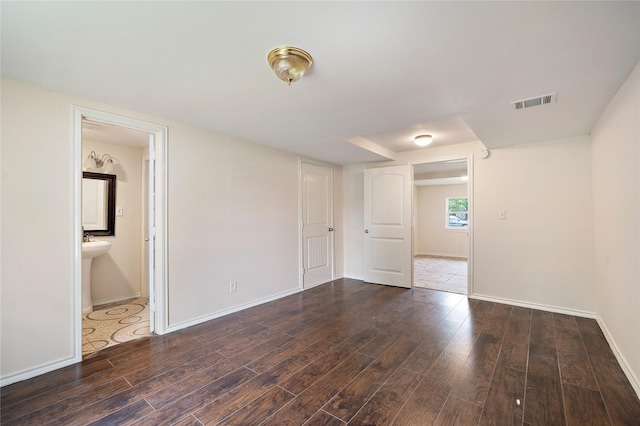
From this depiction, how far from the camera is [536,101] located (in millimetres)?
2297

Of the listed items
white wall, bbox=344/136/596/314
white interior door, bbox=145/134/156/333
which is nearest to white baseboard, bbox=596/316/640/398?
white wall, bbox=344/136/596/314

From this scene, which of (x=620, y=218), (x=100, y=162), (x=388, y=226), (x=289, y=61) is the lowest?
(x=388, y=226)

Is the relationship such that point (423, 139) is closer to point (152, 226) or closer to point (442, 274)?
point (442, 274)

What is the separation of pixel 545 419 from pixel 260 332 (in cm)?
227

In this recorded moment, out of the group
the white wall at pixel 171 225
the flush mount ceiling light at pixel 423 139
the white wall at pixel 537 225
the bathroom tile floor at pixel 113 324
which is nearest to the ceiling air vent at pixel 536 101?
the flush mount ceiling light at pixel 423 139

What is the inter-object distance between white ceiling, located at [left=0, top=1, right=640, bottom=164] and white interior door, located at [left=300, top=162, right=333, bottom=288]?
191 cm

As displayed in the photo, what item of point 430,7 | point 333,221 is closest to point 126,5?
point 430,7

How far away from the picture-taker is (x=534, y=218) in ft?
11.4

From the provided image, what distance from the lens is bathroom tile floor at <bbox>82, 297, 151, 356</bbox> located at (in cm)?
258

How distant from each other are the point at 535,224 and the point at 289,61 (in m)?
3.60

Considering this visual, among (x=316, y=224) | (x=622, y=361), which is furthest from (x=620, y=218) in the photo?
(x=316, y=224)

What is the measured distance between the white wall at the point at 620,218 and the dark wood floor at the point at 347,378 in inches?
11.6

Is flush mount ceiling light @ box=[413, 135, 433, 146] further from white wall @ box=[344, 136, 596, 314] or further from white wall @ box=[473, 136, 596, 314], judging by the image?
white wall @ box=[473, 136, 596, 314]

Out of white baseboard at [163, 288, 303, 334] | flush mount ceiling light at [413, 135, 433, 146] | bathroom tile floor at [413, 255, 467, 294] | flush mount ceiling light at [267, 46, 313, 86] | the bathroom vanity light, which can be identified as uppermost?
flush mount ceiling light at [413, 135, 433, 146]
